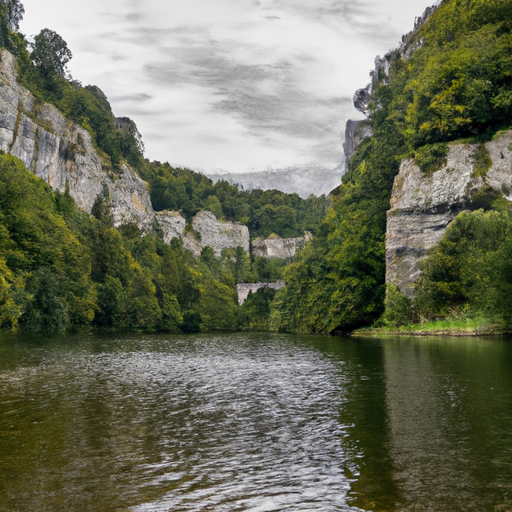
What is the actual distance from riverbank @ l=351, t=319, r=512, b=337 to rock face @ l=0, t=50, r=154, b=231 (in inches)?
2707

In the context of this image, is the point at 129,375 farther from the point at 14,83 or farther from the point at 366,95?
the point at 366,95

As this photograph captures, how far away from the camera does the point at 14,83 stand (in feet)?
349

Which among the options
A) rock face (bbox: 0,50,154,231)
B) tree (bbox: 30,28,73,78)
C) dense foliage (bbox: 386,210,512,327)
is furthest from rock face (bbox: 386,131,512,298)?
tree (bbox: 30,28,73,78)

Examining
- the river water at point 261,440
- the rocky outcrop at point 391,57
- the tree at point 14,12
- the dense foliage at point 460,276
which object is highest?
the tree at point 14,12

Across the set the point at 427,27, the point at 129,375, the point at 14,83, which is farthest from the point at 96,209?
the point at 129,375

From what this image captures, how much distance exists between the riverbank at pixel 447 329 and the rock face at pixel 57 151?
6875 centimetres

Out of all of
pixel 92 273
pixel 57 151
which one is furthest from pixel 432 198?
pixel 57 151

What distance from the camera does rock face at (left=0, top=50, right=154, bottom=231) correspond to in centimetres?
10289

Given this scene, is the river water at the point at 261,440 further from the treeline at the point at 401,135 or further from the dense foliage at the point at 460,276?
the treeline at the point at 401,135

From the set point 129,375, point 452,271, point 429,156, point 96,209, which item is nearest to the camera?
point 129,375

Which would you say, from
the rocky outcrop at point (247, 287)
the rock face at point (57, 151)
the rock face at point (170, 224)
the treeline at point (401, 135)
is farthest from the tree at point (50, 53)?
the treeline at point (401, 135)

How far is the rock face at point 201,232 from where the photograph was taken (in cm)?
17100

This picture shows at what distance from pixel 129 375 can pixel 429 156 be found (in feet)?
162

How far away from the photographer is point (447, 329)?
5259cm
